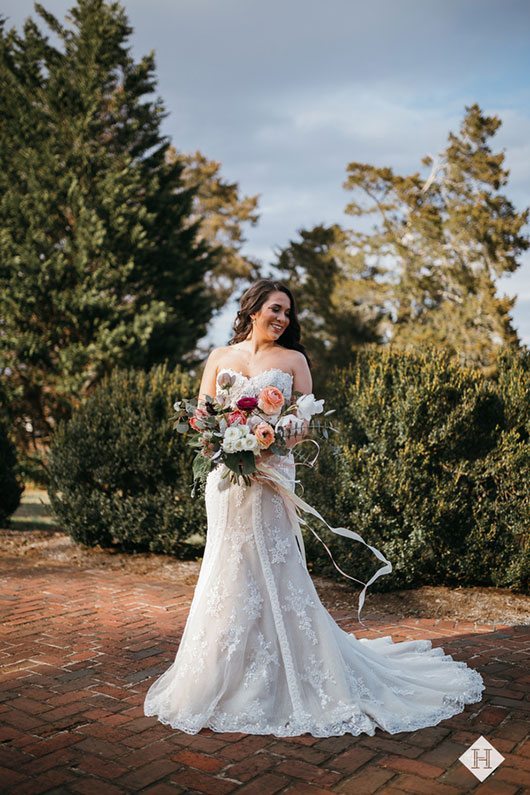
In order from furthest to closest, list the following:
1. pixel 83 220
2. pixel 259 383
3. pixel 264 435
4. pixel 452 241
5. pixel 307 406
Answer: pixel 452 241 → pixel 83 220 → pixel 259 383 → pixel 307 406 → pixel 264 435

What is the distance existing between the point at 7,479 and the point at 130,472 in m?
2.85

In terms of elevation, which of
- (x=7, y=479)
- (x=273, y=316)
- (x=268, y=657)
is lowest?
(x=268, y=657)

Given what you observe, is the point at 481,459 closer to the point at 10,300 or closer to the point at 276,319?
the point at 276,319

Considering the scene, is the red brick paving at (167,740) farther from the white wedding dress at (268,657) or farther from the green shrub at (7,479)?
the green shrub at (7,479)

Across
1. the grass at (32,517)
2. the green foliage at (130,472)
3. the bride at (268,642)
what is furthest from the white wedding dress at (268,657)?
the grass at (32,517)

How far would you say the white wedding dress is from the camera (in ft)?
12.2

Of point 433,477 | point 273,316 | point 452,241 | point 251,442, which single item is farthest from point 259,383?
point 452,241

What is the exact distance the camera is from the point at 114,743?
139 inches

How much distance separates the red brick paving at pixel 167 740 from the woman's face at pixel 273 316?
87.1 inches

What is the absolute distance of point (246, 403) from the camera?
3758 millimetres

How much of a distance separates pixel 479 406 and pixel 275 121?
6982mm

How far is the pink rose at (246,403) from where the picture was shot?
3.76 m

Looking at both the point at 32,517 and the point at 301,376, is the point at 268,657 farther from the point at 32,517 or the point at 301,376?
the point at 32,517

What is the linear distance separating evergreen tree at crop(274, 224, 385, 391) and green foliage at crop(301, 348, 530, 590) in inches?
622
